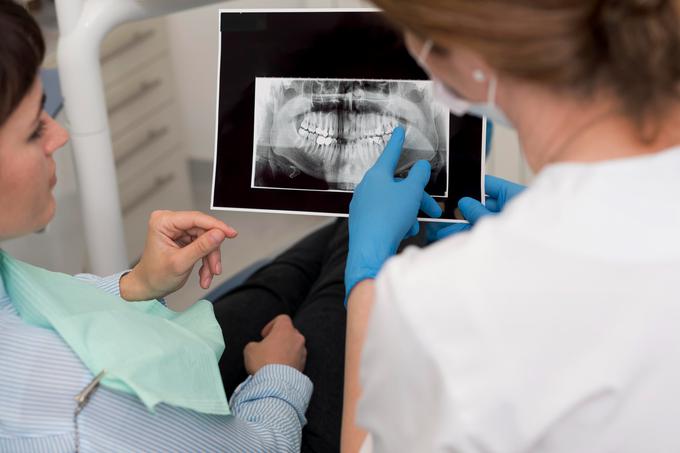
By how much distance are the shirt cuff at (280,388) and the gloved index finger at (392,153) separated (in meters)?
0.31

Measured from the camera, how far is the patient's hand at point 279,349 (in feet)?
3.73

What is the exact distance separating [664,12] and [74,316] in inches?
25.9

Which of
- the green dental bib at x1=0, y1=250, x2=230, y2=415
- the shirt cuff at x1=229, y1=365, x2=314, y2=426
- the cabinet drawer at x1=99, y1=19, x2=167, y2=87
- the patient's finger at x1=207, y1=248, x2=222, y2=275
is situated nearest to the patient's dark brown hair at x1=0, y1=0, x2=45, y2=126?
the green dental bib at x1=0, y1=250, x2=230, y2=415

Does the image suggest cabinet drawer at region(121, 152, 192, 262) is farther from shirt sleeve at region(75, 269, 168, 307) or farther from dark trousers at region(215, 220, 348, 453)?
shirt sleeve at region(75, 269, 168, 307)

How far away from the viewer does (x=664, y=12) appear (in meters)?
0.57

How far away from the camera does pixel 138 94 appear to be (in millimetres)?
2139

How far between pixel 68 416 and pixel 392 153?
1.61ft

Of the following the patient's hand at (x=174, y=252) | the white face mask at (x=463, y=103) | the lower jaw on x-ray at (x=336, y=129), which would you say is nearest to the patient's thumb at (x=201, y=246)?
the patient's hand at (x=174, y=252)

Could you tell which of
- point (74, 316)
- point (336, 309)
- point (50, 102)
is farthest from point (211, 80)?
point (74, 316)

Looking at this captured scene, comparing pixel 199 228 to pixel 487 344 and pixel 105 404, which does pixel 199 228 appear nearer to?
pixel 105 404

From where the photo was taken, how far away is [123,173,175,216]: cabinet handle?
2.17 m

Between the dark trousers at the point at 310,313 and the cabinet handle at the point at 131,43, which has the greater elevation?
the cabinet handle at the point at 131,43

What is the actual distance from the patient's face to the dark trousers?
1.53ft

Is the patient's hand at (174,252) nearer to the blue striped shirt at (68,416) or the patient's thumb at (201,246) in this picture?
the patient's thumb at (201,246)
